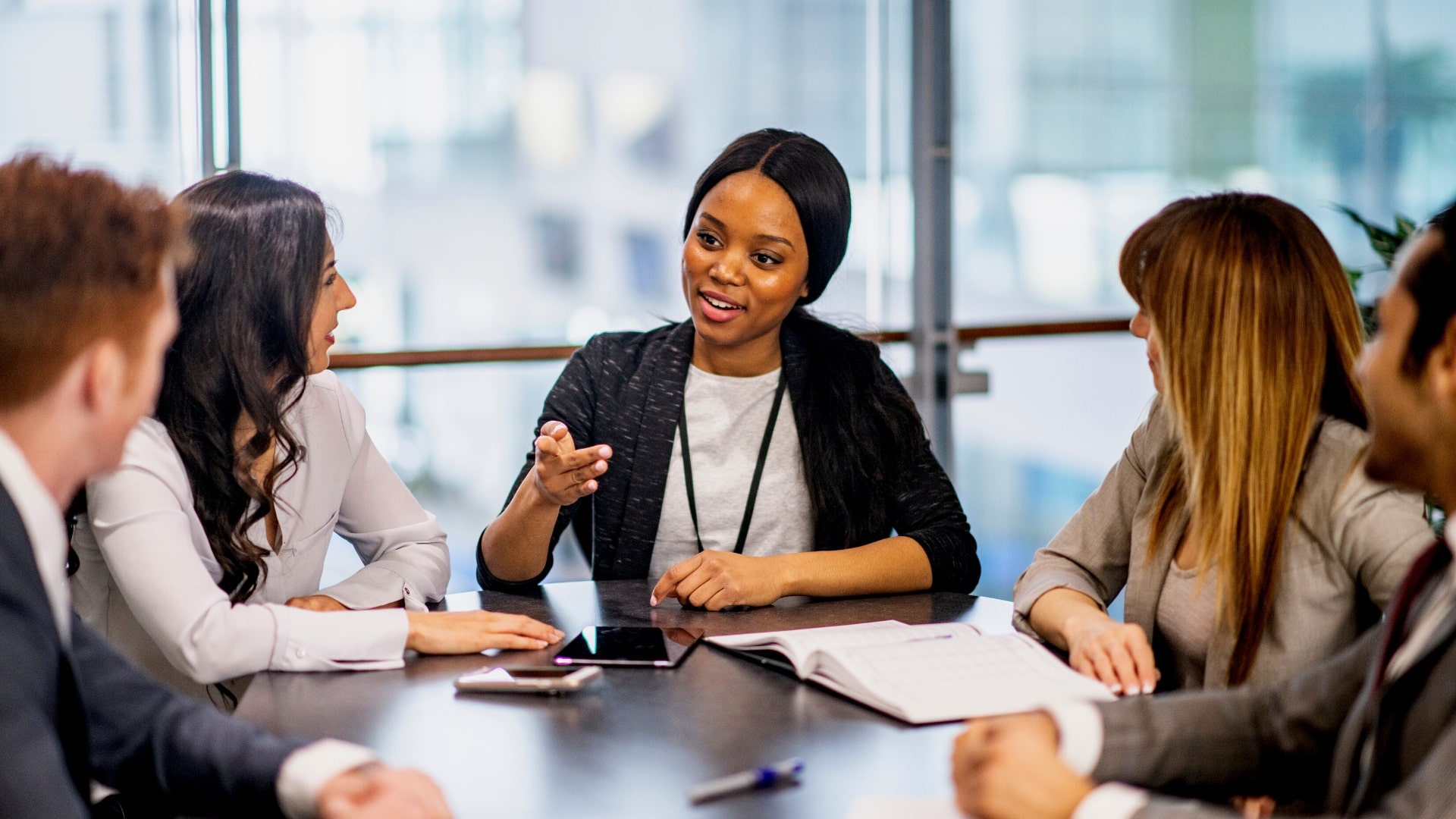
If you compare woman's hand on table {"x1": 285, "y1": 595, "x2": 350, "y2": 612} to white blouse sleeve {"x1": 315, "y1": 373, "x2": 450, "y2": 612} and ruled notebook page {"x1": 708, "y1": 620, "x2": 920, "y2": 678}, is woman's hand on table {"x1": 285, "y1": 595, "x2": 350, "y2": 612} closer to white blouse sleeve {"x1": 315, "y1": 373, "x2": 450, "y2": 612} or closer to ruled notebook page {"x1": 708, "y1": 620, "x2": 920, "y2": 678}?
white blouse sleeve {"x1": 315, "y1": 373, "x2": 450, "y2": 612}

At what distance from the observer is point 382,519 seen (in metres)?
2.03

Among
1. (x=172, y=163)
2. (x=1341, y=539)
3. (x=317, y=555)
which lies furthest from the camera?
(x=172, y=163)

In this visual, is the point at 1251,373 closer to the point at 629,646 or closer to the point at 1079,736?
the point at 1079,736

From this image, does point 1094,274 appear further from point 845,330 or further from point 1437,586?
point 1437,586

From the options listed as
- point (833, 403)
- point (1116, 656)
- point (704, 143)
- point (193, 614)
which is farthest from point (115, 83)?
point (1116, 656)

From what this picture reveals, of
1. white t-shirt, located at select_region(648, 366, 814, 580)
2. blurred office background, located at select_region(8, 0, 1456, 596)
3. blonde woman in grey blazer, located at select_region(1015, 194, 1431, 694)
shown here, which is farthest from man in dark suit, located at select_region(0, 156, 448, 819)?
blurred office background, located at select_region(8, 0, 1456, 596)

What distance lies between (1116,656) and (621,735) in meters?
0.58

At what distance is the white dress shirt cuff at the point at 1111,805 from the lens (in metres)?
1.01

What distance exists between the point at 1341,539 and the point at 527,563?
1.15 meters

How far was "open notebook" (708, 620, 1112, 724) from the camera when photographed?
53.8 inches

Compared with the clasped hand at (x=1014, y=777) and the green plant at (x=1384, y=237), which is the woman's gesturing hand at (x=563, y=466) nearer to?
the clasped hand at (x=1014, y=777)

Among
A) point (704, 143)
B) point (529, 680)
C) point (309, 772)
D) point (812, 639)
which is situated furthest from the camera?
point (704, 143)

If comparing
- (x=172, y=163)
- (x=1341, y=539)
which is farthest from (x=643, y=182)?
(x=1341, y=539)

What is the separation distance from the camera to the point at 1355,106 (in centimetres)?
478
